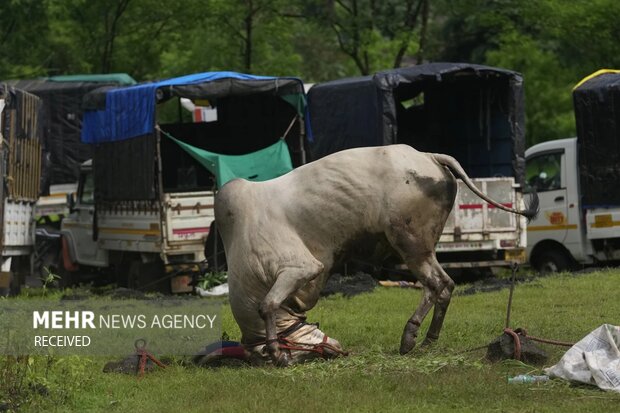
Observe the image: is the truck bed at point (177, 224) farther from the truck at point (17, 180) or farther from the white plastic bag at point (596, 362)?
the white plastic bag at point (596, 362)

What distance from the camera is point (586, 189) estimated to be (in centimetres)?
1808

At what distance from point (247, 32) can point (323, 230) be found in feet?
58.1

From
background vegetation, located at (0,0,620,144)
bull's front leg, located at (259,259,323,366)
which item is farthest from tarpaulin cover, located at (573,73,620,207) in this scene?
bull's front leg, located at (259,259,323,366)

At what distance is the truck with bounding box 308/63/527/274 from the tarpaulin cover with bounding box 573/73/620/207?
91cm

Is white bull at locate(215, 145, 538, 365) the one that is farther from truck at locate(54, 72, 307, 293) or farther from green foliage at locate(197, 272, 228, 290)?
truck at locate(54, 72, 307, 293)

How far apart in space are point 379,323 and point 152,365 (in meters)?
3.15

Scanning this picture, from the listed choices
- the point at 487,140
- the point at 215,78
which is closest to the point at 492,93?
the point at 487,140

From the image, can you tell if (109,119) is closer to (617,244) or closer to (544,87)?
(617,244)

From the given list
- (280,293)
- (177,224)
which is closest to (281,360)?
(280,293)

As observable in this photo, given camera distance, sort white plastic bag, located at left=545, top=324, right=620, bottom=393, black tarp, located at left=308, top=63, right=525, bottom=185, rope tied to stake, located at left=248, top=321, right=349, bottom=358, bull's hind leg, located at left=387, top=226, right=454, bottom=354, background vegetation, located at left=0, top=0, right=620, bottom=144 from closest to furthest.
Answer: white plastic bag, located at left=545, top=324, right=620, bottom=393 < rope tied to stake, located at left=248, top=321, right=349, bottom=358 < bull's hind leg, located at left=387, top=226, right=454, bottom=354 < black tarp, located at left=308, top=63, right=525, bottom=185 < background vegetation, located at left=0, top=0, right=620, bottom=144

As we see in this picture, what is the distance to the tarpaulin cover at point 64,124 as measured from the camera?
80.7 ft

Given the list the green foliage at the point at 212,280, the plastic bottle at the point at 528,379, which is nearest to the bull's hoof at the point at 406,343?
the plastic bottle at the point at 528,379

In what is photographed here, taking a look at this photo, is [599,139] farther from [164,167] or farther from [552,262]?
[164,167]

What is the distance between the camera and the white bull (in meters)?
9.56
